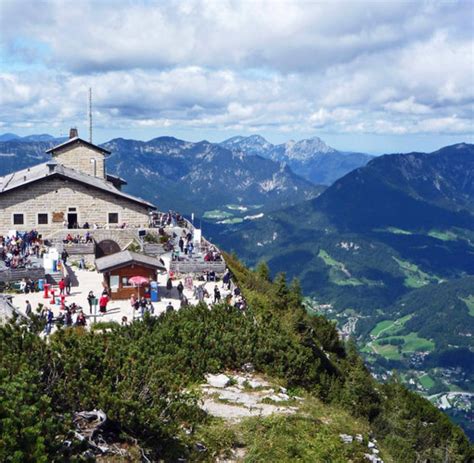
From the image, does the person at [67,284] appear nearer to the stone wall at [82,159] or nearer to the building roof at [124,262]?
the building roof at [124,262]

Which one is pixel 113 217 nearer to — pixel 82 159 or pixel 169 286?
Answer: pixel 82 159

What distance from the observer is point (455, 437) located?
3088 cm

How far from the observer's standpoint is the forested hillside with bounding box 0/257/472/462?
430 inches

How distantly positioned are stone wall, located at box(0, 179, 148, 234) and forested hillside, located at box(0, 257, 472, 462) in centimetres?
2269

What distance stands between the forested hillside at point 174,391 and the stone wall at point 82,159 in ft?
117

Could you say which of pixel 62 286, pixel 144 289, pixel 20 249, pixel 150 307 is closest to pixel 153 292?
pixel 144 289

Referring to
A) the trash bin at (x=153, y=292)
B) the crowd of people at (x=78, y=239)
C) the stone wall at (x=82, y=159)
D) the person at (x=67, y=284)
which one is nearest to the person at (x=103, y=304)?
the trash bin at (x=153, y=292)

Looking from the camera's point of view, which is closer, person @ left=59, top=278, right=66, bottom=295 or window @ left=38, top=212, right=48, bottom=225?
person @ left=59, top=278, right=66, bottom=295

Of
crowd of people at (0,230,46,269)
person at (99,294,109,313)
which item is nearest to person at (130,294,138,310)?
person at (99,294,109,313)

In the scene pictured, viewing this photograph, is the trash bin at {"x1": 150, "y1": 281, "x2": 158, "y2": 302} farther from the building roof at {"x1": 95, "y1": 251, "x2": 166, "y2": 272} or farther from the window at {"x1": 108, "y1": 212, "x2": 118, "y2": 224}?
the window at {"x1": 108, "y1": 212, "x2": 118, "y2": 224}

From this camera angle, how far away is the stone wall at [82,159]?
59.4m

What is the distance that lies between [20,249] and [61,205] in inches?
280

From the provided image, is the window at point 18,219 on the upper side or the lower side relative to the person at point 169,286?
upper

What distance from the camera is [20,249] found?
136ft
